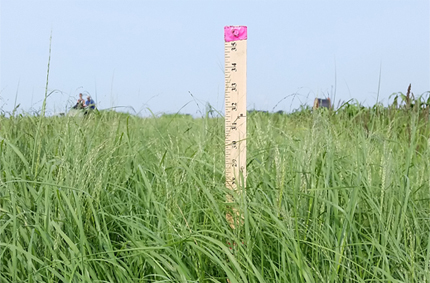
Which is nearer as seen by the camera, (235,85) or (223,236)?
(223,236)

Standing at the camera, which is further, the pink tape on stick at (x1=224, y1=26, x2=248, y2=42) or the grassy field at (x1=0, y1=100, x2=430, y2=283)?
the pink tape on stick at (x1=224, y1=26, x2=248, y2=42)

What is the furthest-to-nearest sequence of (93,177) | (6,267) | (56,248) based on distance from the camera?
(93,177), (6,267), (56,248)

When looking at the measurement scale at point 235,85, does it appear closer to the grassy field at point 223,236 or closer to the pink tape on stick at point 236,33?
→ the pink tape on stick at point 236,33

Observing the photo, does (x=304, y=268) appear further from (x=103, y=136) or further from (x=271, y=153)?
(x=103, y=136)

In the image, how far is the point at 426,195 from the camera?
8.66 ft

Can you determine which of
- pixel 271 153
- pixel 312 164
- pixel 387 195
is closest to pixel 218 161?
pixel 271 153

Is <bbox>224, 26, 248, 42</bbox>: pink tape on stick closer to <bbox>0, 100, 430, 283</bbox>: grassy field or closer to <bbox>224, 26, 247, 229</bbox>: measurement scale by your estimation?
<bbox>224, 26, 247, 229</bbox>: measurement scale

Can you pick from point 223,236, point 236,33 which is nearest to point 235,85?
point 236,33

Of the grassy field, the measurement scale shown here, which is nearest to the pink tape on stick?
the measurement scale

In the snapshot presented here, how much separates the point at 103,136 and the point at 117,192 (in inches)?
40.3

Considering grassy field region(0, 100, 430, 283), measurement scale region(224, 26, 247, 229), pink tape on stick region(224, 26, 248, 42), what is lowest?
grassy field region(0, 100, 430, 283)

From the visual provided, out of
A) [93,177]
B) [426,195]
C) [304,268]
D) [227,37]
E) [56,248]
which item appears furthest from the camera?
[426,195]

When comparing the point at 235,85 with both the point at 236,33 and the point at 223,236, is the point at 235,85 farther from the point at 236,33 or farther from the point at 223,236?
the point at 223,236

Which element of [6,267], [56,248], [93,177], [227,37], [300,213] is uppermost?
[227,37]
